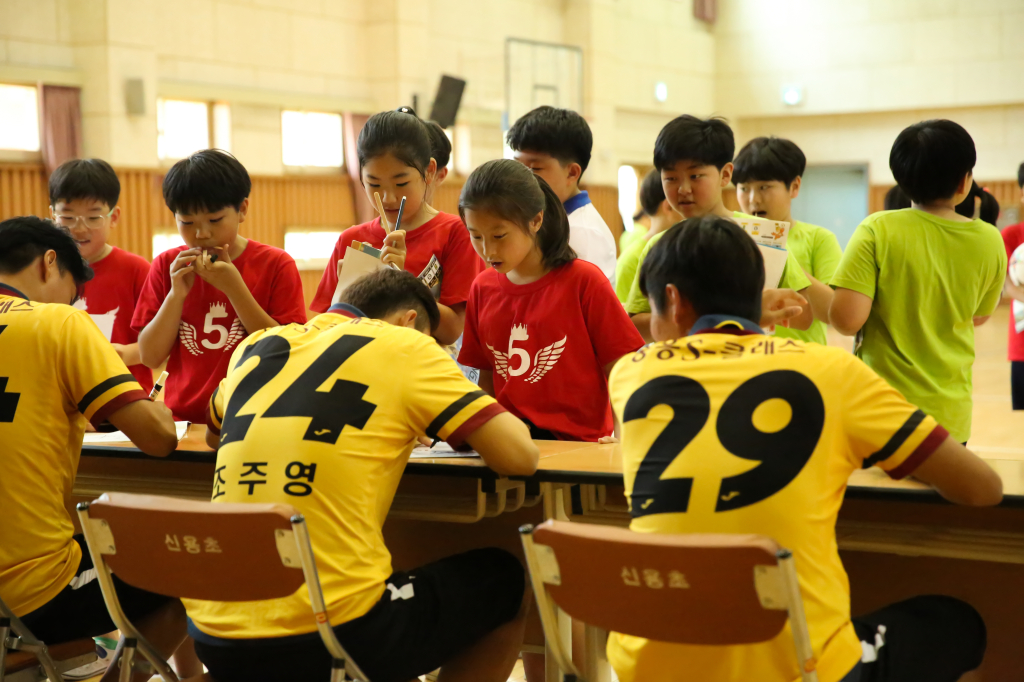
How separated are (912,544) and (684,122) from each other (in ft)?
4.61

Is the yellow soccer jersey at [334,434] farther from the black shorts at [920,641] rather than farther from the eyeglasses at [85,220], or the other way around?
the eyeglasses at [85,220]

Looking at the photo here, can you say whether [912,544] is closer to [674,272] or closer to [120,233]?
[674,272]

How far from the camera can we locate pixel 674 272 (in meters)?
1.84

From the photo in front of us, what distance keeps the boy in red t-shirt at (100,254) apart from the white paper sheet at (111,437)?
745mm

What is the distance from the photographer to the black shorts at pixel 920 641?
68.7 inches

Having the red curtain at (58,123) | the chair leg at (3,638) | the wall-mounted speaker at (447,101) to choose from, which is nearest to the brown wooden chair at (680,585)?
the chair leg at (3,638)

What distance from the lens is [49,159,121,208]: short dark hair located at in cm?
367

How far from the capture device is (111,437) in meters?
2.88

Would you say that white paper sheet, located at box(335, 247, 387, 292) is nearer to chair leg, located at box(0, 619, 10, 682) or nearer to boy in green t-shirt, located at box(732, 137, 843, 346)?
chair leg, located at box(0, 619, 10, 682)

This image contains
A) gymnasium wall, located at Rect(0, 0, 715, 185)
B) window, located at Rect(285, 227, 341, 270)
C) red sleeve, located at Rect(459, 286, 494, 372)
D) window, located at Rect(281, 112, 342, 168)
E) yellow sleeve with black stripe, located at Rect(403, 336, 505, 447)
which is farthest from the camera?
window, located at Rect(285, 227, 341, 270)

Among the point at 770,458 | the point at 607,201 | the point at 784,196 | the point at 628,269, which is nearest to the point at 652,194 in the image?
the point at 784,196

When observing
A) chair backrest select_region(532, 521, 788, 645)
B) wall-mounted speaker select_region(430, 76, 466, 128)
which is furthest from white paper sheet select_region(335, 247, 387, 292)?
wall-mounted speaker select_region(430, 76, 466, 128)

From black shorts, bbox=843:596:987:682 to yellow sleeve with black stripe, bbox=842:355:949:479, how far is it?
310mm

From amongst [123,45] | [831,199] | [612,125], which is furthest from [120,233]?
[831,199]
